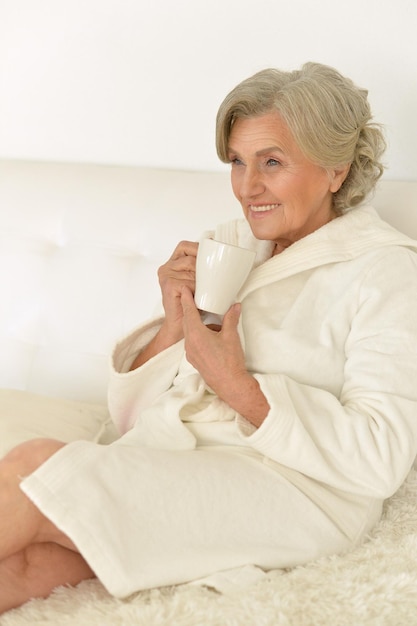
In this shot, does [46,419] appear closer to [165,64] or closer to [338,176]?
[338,176]

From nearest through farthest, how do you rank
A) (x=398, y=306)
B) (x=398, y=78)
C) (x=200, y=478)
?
(x=200, y=478) < (x=398, y=306) < (x=398, y=78)

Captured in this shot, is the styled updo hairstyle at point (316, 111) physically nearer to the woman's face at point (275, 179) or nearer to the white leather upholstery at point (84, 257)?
the woman's face at point (275, 179)

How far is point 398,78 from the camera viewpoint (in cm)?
194

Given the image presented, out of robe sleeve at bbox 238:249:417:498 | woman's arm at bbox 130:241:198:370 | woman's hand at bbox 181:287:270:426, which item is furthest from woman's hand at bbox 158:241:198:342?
robe sleeve at bbox 238:249:417:498

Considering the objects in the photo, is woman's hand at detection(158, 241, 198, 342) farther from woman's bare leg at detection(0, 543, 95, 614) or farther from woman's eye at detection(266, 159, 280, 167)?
woman's bare leg at detection(0, 543, 95, 614)

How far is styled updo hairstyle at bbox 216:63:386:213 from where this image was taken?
5.03 feet

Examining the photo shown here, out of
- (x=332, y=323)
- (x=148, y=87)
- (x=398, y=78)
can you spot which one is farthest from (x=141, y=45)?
(x=332, y=323)

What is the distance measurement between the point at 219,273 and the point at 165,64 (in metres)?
0.99

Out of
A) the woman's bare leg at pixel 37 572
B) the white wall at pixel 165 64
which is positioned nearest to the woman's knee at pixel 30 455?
the woman's bare leg at pixel 37 572

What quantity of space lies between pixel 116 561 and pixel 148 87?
57.7 inches

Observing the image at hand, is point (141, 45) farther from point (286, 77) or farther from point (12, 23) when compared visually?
point (286, 77)

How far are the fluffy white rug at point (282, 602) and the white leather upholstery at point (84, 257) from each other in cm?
82

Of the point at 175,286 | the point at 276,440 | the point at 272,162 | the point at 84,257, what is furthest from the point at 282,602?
the point at 84,257

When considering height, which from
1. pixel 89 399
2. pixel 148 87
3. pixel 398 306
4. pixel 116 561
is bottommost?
pixel 89 399
